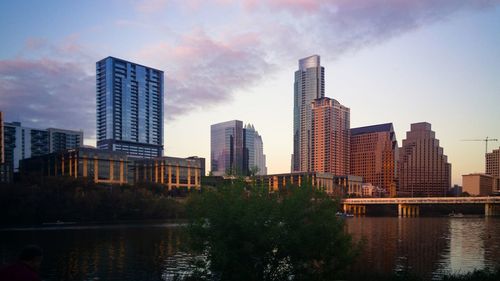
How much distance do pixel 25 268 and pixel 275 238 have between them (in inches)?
779

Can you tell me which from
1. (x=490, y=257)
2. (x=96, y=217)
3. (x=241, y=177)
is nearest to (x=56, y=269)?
(x=241, y=177)

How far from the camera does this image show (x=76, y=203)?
146m

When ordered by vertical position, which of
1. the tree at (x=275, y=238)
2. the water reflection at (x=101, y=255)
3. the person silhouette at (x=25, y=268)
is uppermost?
the person silhouette at (x=25, y=268)

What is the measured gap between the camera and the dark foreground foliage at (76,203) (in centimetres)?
12888

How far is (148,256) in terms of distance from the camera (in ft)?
225

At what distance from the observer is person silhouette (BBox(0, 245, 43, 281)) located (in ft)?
34.0

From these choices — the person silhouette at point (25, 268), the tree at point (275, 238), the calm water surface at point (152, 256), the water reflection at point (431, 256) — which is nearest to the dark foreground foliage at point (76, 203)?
the calm water surface at point (152, 256)

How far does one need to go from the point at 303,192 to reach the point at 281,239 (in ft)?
12.2

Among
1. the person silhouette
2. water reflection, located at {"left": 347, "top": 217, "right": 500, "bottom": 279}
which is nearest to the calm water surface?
water reflection, located at {"left": 347, "top": 217, "right": 500, "bottom": 279}

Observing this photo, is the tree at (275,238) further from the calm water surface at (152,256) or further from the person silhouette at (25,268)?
the person silhouette at (25,268)

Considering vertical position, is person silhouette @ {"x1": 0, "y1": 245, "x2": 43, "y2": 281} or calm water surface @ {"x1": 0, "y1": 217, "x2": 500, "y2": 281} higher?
person silhouette @ {"x1": 0, "y1": 245, "x2": 43, "y2": 281}

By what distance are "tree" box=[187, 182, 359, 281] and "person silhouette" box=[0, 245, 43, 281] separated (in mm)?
17557

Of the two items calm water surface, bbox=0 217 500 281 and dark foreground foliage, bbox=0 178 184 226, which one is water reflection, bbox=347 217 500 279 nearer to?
calm water surface, bbox=0 217 500 281

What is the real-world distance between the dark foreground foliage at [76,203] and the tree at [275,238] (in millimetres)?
117154
